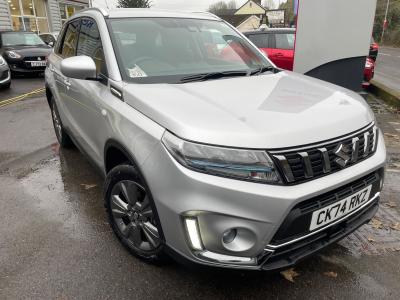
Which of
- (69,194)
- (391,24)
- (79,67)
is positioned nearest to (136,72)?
(79,67)

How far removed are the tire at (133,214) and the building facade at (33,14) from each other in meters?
19.6

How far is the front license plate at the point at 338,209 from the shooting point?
1996 mm

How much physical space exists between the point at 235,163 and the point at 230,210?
24cm

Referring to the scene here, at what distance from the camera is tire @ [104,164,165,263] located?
7.50 ft

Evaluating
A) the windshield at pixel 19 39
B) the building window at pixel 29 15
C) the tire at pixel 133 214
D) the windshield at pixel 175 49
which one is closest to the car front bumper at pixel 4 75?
the windshield at pixel 19 39

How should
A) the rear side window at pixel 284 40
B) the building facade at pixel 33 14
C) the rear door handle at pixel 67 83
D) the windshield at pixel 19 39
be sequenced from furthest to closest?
the building facade at pixel 33 14 → the windshield at pixel 19 39 → the rear side window at pixel 284 40 → the rear door handle at pixel 67 83

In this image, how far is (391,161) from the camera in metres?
4.56

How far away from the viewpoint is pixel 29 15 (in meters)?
22.5

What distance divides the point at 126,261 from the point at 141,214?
50 cm

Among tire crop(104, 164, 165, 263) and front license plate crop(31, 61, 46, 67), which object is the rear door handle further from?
front license plate crop(31, 61, 46, 67)

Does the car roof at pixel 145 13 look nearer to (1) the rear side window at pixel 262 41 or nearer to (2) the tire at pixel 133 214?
(2) the tire at pixel 133 214

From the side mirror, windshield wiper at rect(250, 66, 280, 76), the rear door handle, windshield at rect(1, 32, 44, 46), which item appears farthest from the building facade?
windshield wiper at rect(250, 66, 280, 76)

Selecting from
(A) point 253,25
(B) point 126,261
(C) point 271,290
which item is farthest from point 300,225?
(A) point 253,25

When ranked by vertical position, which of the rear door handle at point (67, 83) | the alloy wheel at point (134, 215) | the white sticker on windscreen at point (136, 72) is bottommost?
the alloy wheel at point (134, 215)
